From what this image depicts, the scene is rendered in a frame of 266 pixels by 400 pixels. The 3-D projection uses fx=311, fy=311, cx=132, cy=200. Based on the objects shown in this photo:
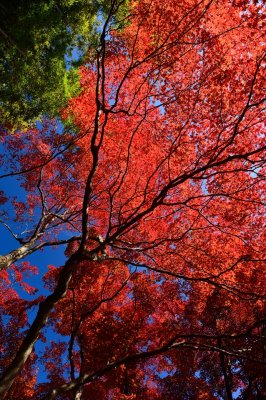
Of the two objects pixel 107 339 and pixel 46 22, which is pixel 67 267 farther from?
pixel 46 22

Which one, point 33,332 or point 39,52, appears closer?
point 33,332

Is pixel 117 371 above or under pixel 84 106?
under

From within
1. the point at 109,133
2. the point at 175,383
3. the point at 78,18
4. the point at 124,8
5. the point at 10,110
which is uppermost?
the point at 124,8

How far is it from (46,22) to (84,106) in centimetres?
374

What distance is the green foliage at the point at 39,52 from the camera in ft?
39.7

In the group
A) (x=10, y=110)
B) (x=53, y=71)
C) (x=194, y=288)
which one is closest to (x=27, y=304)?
(x=194, y=288)

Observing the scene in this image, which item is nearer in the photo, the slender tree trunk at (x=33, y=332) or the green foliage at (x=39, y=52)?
the slender tree trunk at (x=33, y=332)

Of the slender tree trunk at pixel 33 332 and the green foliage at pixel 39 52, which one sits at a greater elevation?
the green foliage at pixel 39 52

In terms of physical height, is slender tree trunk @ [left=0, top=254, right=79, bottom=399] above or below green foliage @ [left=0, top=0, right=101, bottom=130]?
below

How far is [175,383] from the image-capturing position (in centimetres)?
1531

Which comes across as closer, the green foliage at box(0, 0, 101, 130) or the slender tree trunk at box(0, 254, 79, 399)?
the slender tree trunk at box(0, 254, 79, 399)

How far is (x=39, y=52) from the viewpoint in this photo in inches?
497

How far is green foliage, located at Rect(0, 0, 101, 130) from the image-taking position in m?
12.1

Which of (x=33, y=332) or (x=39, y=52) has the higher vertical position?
(x=39, y=52)
